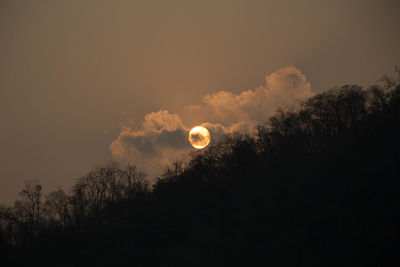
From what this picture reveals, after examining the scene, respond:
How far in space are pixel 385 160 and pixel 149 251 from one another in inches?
1408

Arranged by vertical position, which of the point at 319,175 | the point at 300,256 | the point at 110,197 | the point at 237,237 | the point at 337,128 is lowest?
the point at 300,256

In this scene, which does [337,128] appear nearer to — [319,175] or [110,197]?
[319,175]

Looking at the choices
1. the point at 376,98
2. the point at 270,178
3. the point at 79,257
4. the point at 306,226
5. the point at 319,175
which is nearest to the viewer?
the point at 306,226

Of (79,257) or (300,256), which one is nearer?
(300,256)

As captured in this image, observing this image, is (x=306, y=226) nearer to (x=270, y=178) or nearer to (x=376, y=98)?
(x=270, y=178)

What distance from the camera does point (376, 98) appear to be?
58.3 meters

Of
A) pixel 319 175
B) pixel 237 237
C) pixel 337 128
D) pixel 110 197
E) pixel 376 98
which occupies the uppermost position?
pixel 376 98

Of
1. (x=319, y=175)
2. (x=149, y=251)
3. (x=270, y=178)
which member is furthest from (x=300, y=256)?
(x=149, y=251)

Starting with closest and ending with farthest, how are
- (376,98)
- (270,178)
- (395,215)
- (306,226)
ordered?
(395,215) < (306,226) < (270,178) < (376,98)

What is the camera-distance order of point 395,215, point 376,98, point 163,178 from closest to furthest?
point 395,215, point 376,98, point 163,178

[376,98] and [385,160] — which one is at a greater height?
[376,98]

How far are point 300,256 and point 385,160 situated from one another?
1839 centimetres

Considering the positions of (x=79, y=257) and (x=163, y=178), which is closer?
(x=79, y=257)

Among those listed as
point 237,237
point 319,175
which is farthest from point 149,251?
point 319,175
